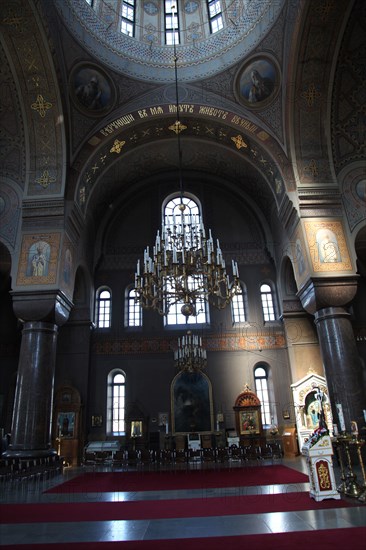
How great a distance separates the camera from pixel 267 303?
1747cm

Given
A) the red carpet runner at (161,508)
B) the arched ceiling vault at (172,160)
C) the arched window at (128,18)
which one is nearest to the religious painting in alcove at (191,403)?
the arched ceiling vault at (172,160)

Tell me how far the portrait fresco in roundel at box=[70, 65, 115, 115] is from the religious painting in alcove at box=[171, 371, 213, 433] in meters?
10.5

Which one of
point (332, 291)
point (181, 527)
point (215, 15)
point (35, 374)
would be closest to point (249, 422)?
point (332, 291)

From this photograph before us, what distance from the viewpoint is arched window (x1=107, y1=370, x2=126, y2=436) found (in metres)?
15.8

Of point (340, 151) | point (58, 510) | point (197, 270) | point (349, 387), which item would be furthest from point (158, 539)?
point (340, 151)

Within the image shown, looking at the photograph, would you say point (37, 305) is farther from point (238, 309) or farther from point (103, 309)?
point (238, 309)

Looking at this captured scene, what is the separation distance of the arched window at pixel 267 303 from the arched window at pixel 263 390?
219 cm

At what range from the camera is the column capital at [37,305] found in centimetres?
1198

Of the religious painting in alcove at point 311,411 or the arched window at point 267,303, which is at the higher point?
the arched window at point 267,303

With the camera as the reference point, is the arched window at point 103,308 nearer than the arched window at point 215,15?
No

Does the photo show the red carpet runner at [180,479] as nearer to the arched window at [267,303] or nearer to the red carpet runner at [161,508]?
the red carpet runner at [161,508]

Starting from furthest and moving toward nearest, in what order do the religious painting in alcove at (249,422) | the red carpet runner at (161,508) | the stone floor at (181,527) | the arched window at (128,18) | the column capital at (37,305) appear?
the religious painting in alcove at (249,422) → the arched window at (128,18) → the column capital at (37,305) → the red carpet runner at (161,508) → the stone floor at (181,527)

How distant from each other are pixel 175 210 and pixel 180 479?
1227cm

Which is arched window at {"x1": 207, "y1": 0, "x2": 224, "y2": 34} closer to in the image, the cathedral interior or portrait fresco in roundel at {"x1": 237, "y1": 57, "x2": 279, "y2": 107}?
the cathedral interior
